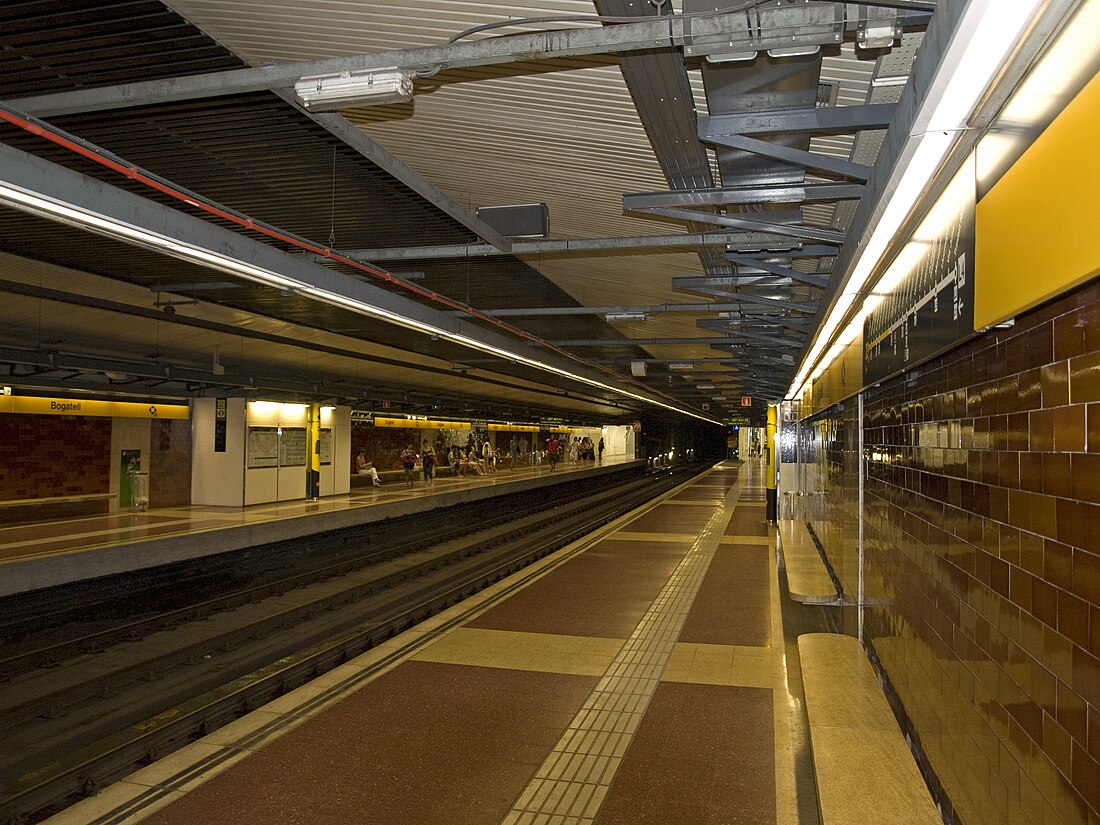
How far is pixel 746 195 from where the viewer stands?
4902mm

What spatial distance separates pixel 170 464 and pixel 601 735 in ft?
50.8

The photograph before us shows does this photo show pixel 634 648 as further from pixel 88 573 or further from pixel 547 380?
pixel 547 380

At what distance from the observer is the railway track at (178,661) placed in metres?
5.23

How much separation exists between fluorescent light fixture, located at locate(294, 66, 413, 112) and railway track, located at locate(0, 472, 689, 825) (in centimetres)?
414

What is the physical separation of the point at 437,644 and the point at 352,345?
34.2ft

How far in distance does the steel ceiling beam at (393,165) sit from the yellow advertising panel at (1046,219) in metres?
3.01

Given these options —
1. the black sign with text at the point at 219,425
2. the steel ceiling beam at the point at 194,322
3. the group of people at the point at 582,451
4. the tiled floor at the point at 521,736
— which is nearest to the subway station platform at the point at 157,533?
the black sign with text at the point at 219,425

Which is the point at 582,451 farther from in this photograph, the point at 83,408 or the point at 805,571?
the point at 805,571

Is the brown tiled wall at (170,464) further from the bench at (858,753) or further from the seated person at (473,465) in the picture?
the bench at (858,753)

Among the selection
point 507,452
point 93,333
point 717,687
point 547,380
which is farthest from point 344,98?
point 507,452

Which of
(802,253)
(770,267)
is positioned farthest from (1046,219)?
(770,267)

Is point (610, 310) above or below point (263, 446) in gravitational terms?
above

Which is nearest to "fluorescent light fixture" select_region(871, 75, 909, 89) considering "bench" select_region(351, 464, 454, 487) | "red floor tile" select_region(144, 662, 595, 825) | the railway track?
"red floor tile" select_region(144, 662, 595, 825)

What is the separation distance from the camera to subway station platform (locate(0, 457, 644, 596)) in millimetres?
9117
